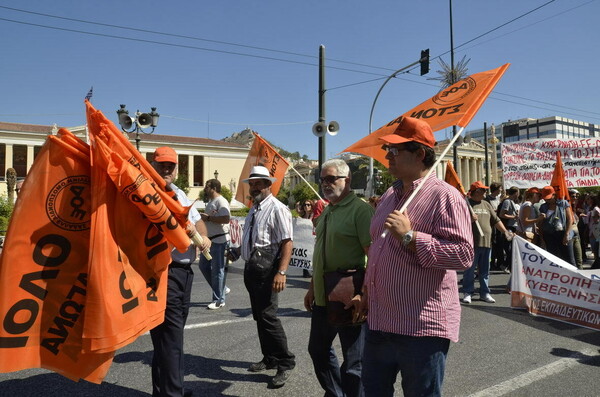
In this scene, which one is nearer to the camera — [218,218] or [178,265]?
[178,265]

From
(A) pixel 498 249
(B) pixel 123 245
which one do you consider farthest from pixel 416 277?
(A) pixel 498 249

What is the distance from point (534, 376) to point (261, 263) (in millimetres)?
2574

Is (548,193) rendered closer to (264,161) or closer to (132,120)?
(264,161)

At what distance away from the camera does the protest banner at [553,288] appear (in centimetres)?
519

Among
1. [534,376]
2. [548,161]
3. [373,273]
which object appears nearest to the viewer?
[373,273]

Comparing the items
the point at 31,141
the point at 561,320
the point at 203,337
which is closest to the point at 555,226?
the point at 561,320

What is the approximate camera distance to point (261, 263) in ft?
13.0

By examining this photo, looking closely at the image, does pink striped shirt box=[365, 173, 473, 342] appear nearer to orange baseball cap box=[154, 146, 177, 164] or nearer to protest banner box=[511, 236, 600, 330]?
orange baseball cap box=[154, 146, 177, 164]

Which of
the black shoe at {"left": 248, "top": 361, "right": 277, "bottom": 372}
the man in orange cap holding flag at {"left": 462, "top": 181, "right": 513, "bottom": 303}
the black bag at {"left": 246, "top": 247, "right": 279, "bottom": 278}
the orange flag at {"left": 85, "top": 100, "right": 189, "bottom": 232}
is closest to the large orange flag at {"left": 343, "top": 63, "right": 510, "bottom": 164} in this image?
the black bag at {"left": 246, "top": 247, "right": 279, "bottom": 278}

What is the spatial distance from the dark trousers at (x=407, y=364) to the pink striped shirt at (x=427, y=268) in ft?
0.19

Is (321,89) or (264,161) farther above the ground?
(321,89)

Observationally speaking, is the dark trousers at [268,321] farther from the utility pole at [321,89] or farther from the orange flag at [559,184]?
the utility pole at [321,89]

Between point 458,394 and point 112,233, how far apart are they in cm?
286

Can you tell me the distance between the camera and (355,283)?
286cm
